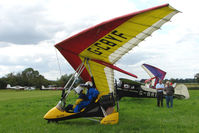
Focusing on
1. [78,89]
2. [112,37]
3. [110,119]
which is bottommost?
[110,119]

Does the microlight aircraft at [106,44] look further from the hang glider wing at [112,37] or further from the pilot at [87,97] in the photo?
the pilot at [87,97]

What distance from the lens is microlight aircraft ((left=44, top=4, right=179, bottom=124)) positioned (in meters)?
5.07

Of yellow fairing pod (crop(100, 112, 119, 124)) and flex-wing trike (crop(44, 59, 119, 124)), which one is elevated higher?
flex-wing trike (crop(44, 59, 119, 124))

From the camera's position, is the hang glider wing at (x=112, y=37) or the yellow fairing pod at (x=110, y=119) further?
the yellow fairing pod at (x=110, y=119)

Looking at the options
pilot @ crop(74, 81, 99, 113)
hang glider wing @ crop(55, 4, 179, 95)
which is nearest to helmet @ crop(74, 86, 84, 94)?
pilot @ crop(74, 81, 99, 113)

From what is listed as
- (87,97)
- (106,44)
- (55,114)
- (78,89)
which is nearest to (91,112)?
(87,97)

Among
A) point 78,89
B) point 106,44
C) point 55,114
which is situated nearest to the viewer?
point 55,114

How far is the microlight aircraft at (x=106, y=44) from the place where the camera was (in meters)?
5.07

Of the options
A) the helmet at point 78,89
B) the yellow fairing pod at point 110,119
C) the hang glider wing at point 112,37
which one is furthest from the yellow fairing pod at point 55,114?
the hang glider wing at point 112,37

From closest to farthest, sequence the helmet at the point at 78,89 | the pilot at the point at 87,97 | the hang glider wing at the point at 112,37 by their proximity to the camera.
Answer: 1. the hang glider wing at the point at 112,37
2. the pilot at the point at 87,97
3. the helmet at the point at 78,89

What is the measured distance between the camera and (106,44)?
6.49m

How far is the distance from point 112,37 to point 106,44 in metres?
0.47

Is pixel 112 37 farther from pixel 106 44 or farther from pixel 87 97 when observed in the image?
pixel 87 97

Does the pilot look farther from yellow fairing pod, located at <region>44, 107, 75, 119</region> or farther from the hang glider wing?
the hang glider wing
